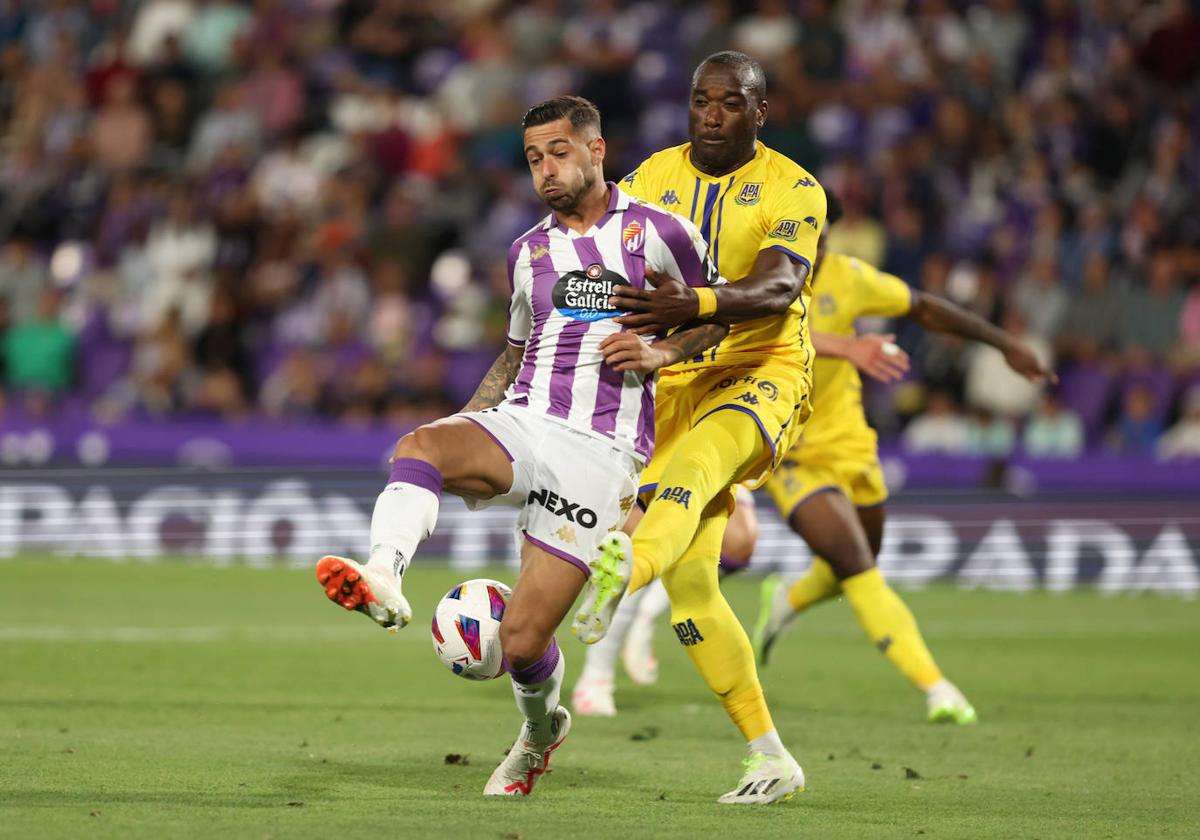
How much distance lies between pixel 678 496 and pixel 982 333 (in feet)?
11.5

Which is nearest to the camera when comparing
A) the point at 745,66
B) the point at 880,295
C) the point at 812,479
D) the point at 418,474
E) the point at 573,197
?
the point at 418,474

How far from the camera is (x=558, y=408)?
6.45 m

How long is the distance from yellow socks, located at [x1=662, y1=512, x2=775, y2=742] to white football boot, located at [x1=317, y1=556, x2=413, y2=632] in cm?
127

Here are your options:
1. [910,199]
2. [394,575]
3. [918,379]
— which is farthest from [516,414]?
[910,199]

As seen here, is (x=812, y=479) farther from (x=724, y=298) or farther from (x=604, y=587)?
(x=604, y=587)

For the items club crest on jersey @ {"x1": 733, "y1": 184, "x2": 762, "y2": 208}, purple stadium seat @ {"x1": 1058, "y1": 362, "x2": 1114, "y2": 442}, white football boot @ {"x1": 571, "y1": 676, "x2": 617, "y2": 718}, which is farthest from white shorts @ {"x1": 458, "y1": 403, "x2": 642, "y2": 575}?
purple stadium seat @ {"x1": 1058, "y1": 362, "x2": 1114, "y2": 442}

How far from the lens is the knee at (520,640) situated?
248 inches

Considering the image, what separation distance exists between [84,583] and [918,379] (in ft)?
25.0

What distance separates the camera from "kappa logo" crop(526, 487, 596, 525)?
20.8 ft

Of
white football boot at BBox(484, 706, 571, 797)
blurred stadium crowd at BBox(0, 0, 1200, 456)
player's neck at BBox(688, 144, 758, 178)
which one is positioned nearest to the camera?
white football boot at BBox(484, 706, 571, 797)

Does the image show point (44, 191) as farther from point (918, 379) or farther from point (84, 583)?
point (918, 379)

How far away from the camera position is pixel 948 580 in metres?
15.9

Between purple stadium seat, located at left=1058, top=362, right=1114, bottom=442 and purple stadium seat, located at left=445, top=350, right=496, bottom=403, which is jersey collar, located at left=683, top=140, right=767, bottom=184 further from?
purple stadium seat, located at left=445, top=350, right=496, bottom=403

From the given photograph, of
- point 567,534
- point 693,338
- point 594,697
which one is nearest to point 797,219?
point 693,338
